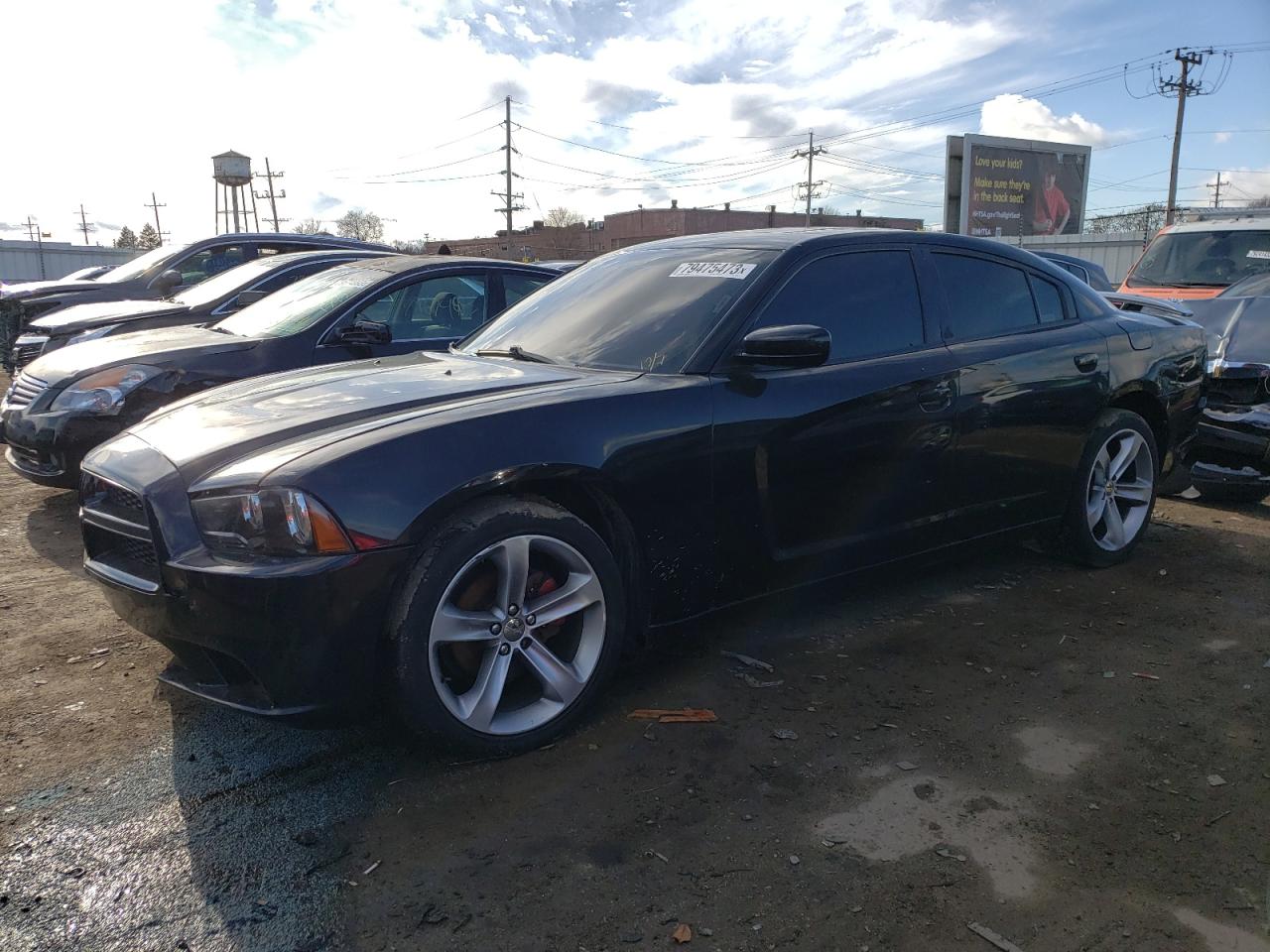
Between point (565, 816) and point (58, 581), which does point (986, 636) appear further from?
point (58, 581)

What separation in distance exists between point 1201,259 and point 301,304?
908 cm

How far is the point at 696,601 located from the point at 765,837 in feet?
3.14

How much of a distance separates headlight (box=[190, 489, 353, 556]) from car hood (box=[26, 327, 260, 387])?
343cm

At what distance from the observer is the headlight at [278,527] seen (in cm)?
247

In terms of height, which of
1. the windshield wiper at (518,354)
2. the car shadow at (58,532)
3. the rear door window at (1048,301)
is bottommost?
the car shadow at (58,532)

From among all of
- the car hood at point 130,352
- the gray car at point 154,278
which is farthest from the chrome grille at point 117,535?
the gray car at point 154,278

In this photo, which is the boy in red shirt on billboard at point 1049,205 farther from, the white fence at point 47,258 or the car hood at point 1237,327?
the white fence at point 47,258

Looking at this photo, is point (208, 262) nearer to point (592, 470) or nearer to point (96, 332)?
point (96, 332)

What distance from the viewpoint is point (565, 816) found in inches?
100

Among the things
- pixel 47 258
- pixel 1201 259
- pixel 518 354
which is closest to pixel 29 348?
pixel 518 354

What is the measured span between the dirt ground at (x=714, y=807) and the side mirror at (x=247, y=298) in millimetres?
4322

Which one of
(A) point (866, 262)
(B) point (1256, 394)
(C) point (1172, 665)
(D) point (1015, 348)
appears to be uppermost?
(A) point (866, 262)

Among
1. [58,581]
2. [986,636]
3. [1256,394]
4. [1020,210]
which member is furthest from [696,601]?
[1020,210]

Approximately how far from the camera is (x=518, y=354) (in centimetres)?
377
